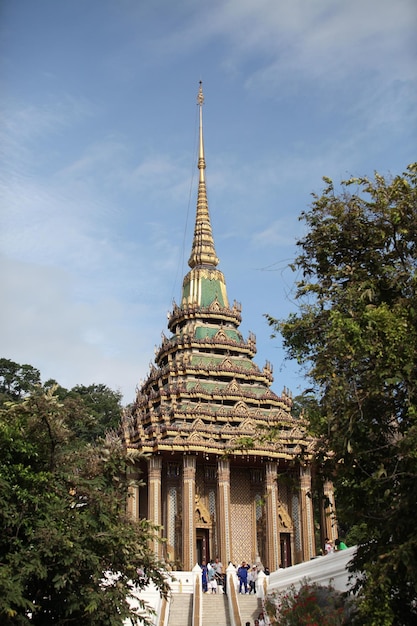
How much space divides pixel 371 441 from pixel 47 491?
6942mm

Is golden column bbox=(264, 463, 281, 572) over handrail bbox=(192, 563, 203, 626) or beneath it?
over

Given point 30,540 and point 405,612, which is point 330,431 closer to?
point 405,612

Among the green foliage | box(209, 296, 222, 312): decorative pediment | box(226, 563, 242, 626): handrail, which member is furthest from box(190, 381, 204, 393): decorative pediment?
the green foliage

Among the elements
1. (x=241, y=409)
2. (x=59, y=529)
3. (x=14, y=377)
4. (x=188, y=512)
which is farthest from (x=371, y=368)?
(x=14, y=377)

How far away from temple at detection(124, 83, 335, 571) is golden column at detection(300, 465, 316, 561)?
2.0 inches

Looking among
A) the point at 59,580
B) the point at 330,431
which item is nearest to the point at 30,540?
the point at 59,580

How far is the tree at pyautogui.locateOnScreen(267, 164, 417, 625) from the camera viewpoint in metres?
12.1

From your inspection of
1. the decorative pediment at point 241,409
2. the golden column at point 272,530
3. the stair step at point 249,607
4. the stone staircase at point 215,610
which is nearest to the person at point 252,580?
the stair step at point 249,607

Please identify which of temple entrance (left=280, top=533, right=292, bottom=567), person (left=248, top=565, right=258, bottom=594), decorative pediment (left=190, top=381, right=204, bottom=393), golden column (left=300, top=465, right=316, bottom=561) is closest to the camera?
person (left=248, top=565, right=258, bottom=594)

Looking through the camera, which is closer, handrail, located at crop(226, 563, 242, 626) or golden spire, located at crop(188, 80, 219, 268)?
handrail, located at crop(226, 563, 242, 626)

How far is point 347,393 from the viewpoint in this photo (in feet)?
44.1

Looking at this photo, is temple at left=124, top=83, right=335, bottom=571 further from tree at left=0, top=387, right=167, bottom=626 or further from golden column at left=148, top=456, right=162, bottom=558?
tree at left=0, top=387, right=167, bottom=626

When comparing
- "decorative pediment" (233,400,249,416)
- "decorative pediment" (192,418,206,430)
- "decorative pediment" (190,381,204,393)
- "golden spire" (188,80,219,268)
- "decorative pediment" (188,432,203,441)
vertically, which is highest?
"golden spire" (188,80,219,268)

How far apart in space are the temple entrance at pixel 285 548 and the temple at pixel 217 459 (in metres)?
0.05
